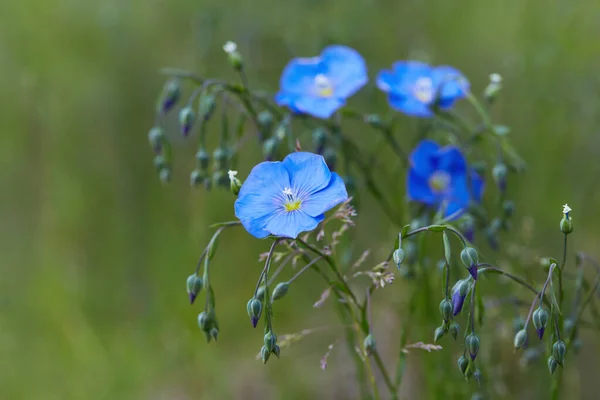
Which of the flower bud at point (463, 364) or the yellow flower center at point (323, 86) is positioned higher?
the yellow flower center at point (323, 86)

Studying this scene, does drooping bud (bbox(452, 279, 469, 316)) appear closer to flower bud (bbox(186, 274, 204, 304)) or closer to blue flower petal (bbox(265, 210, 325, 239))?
blue flower petal (bbox(265, 210, 325, 239))

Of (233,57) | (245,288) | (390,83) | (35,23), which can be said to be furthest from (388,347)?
(35,23)

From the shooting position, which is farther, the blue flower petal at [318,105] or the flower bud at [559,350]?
the blue flower petal at [318,105]

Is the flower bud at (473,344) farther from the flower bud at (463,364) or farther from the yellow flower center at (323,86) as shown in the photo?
the yellow flower center at (323,86)

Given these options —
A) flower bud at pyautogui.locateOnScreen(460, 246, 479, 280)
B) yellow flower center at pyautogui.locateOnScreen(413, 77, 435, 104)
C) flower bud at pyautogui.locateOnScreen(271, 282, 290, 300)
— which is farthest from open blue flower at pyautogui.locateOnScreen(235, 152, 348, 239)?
yellow flower center at pyautogui.locateOnScreen(413, 77, 435, 104)

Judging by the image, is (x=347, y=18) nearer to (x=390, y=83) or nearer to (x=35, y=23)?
(x=390, y=83)

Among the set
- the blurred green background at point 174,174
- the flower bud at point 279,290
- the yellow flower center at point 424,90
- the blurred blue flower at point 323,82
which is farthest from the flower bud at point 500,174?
the blurred green background at point 174,174

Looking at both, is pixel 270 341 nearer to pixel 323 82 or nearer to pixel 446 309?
pixel 446 309
